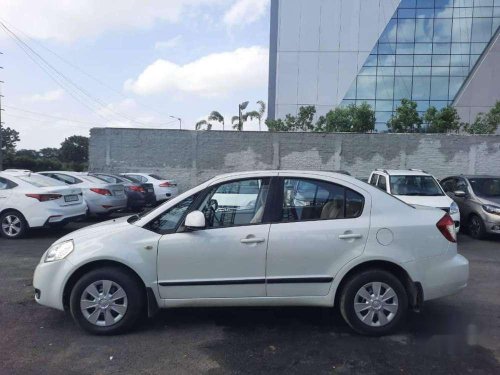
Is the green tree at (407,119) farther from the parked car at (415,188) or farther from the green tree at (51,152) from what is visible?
the green tree at (51,152)

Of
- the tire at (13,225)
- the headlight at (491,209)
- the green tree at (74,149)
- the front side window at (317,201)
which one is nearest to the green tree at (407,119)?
the headlight at (491,209)

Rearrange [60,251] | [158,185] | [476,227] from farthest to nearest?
[158,185] → [476,227] → [60,251]

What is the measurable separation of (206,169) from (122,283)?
52.9ft

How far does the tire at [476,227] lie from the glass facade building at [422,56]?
106 ft

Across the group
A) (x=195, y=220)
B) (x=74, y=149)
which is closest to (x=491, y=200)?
(x=195, y=220)

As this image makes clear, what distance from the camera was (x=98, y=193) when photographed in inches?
470

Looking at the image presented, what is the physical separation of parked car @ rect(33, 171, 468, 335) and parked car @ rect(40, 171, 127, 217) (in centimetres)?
769

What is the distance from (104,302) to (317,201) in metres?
2.24

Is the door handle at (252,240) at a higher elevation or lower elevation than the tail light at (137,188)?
lower

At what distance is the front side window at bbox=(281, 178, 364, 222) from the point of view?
4.44 metres

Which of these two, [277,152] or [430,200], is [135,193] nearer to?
[277,152]

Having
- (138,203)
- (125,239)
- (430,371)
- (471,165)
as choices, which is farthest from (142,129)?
(430,371)

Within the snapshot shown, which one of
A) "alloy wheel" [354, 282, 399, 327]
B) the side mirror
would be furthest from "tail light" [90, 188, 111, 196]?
"alloy wheel" [354, 282, 399, 327]

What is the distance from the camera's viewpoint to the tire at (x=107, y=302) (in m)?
4.30
